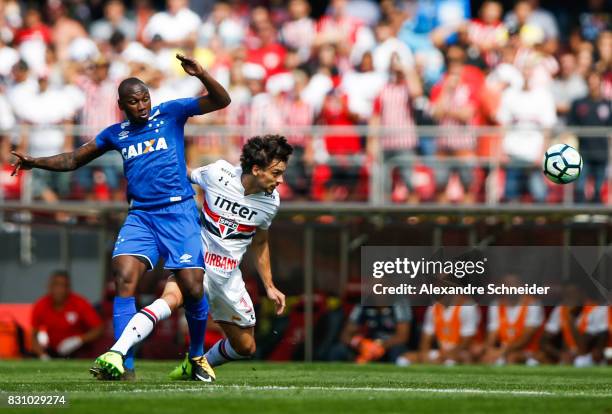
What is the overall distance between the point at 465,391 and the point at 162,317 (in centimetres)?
243

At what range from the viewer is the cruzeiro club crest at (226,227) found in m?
11.3

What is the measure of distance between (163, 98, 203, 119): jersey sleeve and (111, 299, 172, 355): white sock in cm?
168

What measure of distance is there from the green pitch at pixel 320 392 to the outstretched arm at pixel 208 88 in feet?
7.51

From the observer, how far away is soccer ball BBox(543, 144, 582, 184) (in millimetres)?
14000

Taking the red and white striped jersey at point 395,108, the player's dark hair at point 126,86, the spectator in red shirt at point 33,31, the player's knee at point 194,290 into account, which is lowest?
the player's knee at point 194,290

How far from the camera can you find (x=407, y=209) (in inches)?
734

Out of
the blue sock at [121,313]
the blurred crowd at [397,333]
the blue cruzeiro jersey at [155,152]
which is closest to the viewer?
the blue sock at [121,313]

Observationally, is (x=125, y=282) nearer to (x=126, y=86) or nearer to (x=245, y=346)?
(x=245, y=346)

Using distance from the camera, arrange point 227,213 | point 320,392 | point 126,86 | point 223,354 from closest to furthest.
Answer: point 320,392, point 126,86, point 227,213, point 223,354

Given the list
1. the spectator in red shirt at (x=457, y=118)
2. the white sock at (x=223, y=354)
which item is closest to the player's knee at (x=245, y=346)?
the white sock at (x=223, y=354)

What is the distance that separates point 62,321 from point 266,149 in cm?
854

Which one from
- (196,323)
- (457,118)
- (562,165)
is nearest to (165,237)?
(196,323)

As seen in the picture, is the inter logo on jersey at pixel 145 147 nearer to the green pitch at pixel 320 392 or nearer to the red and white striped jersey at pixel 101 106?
the green pitch at pixel 320 392

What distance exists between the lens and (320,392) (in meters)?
9.58
